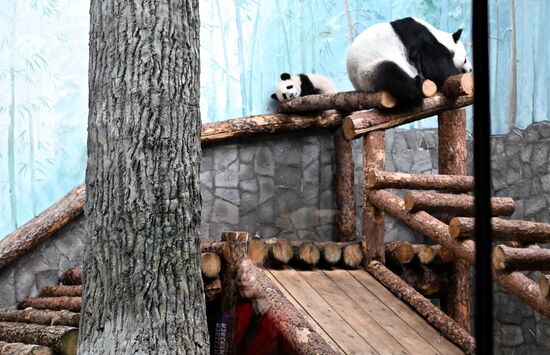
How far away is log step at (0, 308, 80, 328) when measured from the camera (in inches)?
185

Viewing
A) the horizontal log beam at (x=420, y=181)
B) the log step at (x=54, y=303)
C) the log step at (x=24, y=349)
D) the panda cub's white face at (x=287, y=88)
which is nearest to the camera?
the log step at (x=24, y=349)

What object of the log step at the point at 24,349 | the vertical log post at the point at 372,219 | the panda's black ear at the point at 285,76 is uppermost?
the panda's black ear at the point at 285,76

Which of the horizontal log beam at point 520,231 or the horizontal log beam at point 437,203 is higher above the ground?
the horizontal log beam at point 520,231

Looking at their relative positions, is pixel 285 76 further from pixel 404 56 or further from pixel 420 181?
pixel 420 181

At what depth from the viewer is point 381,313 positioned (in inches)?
201

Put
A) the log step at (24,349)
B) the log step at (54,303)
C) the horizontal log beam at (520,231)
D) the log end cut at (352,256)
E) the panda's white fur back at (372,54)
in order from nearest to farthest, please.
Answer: the horizontal log beam at (520,231) → the log step at (24,349) → the log step at (54,303) → the log end cut at (352,256) → the panda's white fur back at (372,54)

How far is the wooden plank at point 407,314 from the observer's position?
16.2 ft

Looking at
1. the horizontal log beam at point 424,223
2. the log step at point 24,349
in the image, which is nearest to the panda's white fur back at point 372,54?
the horizontal log beam at point 424,223

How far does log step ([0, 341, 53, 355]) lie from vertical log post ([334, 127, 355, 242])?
2883 millimetres

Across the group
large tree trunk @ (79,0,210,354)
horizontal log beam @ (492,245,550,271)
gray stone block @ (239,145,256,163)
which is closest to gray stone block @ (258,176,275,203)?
gray stone block @ (239,145,256,163)

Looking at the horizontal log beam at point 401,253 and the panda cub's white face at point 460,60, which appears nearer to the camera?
the horizontal log beam at point 401,253

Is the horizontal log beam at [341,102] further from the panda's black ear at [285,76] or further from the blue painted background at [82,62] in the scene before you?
the blue painted background at [82,62]

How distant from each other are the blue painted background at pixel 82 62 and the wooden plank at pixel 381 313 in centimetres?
174

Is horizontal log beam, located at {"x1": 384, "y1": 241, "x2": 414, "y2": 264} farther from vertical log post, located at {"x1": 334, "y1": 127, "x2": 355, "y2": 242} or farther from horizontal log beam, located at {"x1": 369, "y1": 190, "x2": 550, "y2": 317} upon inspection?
vertical log post, located at {"x1": 334, "y1": 127, "x2": 355, "y2": 242}
